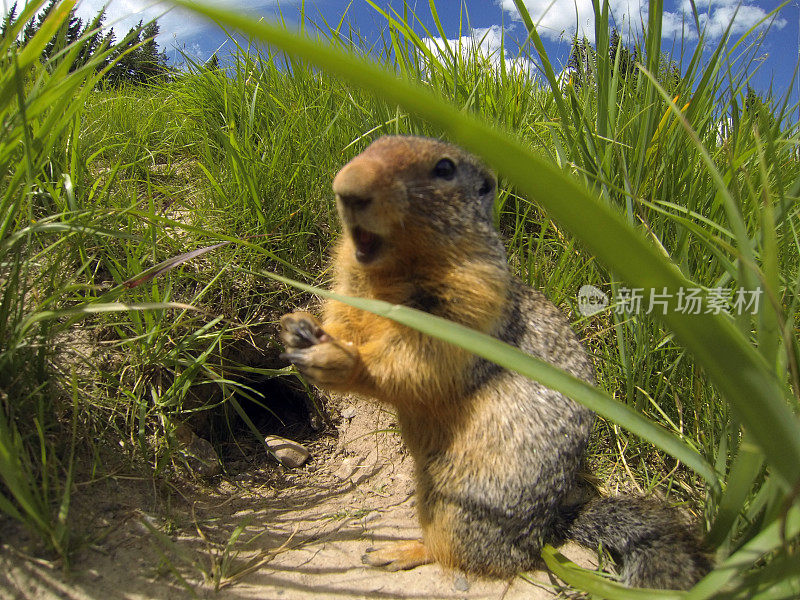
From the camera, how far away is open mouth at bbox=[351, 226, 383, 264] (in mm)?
2221

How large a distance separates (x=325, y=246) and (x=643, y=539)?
8.98ft

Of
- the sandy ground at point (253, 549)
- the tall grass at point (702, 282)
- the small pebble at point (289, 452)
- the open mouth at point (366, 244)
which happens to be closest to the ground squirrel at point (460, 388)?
the open mouth at point (366, 244)

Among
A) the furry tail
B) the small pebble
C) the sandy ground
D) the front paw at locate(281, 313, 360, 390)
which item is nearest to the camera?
the sandy ground

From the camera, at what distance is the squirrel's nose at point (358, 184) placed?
6.39ft

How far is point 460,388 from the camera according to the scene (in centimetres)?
237

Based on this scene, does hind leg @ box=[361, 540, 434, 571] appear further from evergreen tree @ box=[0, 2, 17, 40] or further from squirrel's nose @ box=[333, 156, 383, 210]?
evergreen tree @ box=[0, 2, 17, 40]

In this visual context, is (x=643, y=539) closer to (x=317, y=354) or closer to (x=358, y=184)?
(x=317, y=354)

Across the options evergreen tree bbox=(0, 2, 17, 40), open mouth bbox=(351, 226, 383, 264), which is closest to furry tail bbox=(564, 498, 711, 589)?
open mouth bbox=(351, 226, 383, 264)

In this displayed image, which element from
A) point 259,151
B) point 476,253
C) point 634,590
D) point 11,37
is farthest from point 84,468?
point 259,151

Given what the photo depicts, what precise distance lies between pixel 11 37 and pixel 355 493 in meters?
2.72

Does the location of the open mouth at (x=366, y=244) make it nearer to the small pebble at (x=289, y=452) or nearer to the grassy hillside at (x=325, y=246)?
the grassy hillside at (x=325, y=246)

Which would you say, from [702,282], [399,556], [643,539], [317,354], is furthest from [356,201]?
[702,282]

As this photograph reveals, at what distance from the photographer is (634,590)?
5.20ft

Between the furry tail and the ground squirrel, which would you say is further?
the ground squirrel
